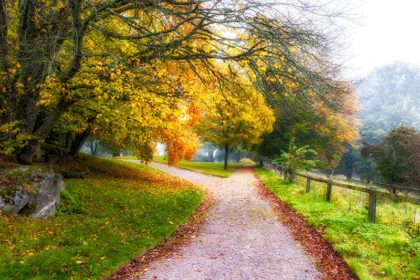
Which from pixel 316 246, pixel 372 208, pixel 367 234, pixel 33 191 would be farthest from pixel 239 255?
pixel 33 191

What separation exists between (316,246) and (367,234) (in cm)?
126

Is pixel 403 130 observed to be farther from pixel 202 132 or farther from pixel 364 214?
pixel 364 214

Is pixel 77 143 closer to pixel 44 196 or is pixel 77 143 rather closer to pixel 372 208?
pixel 44 196

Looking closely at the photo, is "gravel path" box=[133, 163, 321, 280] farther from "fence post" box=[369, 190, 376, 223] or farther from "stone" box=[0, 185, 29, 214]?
"stone" box=[0, 185, 29, 214]

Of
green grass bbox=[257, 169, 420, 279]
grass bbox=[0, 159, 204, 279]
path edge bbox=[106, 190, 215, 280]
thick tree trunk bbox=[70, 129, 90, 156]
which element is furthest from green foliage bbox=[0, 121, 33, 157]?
thick tree trunk bbox=[70, 129, 90, 156]

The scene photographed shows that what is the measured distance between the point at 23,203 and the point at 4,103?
3015 millimetres

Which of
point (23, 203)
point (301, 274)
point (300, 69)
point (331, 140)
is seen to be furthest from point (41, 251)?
point (331, 140)

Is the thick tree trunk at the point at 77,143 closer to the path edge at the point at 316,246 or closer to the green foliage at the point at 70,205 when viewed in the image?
the green foliage at the point at 70,205

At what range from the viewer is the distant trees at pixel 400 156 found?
25141 millimetres

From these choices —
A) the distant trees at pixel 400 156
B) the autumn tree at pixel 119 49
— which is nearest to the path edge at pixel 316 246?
the autumn tree at pixel 119 49

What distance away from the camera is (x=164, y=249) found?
7812 millimetres

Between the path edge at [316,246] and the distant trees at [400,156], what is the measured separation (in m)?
16.9

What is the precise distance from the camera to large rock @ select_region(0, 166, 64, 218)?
26.7 feet

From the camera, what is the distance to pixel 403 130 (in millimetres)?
28688
